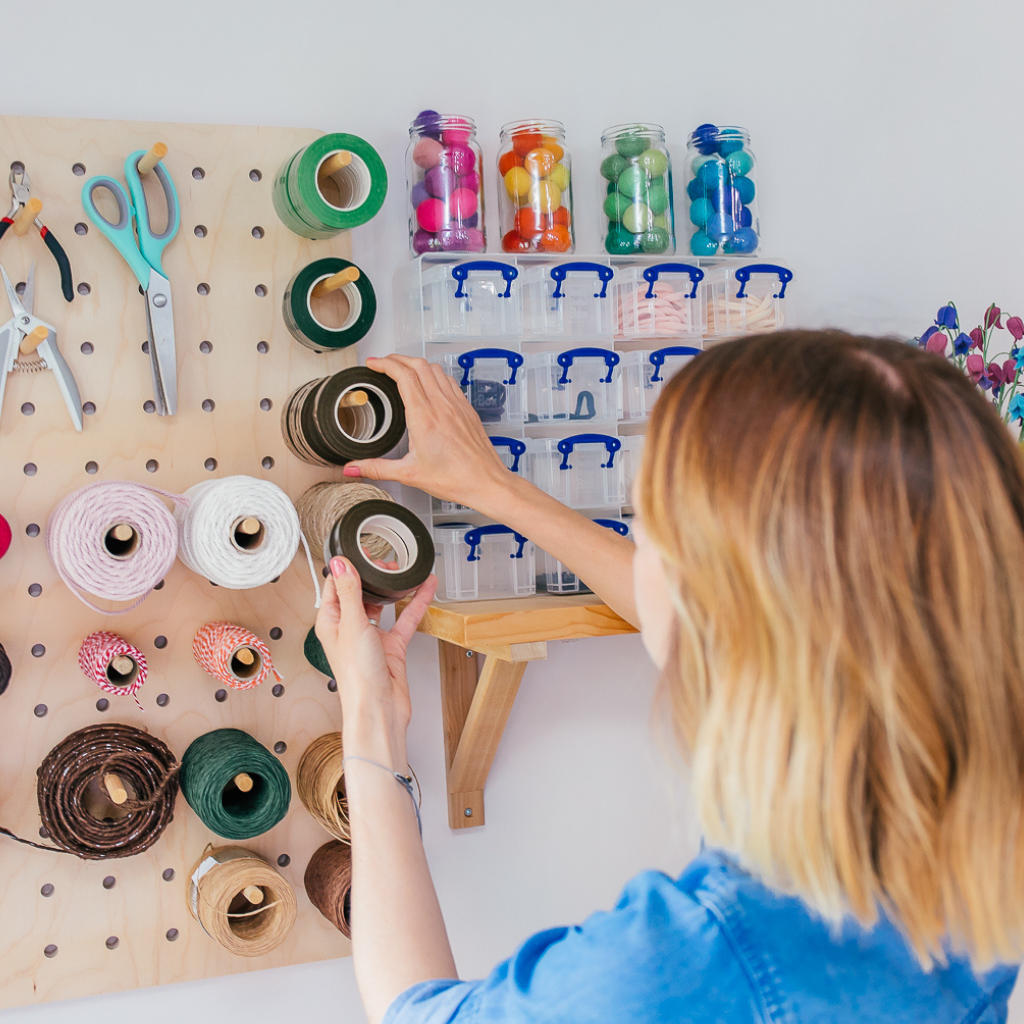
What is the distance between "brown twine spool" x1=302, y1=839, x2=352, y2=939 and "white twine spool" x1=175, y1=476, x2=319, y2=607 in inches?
13.4

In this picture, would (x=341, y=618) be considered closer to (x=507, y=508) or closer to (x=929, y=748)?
(x=507, y=508)

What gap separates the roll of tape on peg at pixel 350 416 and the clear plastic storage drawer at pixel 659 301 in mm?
314

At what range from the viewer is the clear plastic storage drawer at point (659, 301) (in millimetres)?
1160

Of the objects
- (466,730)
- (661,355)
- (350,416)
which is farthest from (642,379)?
(466,730)

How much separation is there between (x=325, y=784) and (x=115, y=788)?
0.71 ft

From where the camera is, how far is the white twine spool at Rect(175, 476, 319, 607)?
3.16 feet

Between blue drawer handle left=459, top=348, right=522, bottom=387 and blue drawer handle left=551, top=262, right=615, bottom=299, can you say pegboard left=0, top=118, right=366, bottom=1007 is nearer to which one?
blue drawer handle left=459, top=348, right=522, bottom=387

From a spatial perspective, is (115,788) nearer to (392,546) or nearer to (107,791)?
(107,791)

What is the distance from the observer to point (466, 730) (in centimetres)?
116

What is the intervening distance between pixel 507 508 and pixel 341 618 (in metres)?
0.21

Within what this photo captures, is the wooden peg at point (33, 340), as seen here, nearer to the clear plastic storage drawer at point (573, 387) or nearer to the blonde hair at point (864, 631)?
the clear plastic storage drawer at point (573, 387)

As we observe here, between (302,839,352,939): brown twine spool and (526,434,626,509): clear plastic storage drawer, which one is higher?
(526,434,626,509): clear plastic storage drawer

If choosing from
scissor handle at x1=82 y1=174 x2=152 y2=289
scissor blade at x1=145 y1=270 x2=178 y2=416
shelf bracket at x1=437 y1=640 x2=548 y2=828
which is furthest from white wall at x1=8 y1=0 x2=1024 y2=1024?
scissor blade at x1=145 y1=270 x2=178 y2=416

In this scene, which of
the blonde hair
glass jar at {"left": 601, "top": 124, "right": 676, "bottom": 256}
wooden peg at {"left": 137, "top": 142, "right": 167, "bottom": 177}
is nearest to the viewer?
the blonde hair
